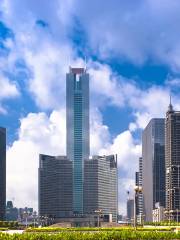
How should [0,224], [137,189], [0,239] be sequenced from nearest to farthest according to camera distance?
[0,239] → [137,189] → [0,224]

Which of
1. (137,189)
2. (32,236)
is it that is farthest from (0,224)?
(32,236)

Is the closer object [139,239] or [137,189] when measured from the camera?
[139,239]

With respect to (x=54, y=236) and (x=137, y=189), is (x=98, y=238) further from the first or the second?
(x=137, y=189)

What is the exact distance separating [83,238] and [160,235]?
29.4ft

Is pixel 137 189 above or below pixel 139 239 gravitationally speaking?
above

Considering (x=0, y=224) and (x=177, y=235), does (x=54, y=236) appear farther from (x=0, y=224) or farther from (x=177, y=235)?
(x=0, y=224)

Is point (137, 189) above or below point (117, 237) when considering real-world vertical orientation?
above

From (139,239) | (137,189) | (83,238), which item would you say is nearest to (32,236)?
(83,238)

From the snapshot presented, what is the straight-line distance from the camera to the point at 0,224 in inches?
5566

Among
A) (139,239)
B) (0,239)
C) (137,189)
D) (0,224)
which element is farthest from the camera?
(0,224)

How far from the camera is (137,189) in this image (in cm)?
7788

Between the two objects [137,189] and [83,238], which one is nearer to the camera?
[83,238]

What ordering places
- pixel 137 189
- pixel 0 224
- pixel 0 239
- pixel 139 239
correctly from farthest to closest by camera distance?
pixel 0 224
pixel 137 189
pixel 139 239
pixel 0 239

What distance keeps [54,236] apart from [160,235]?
11.4m
